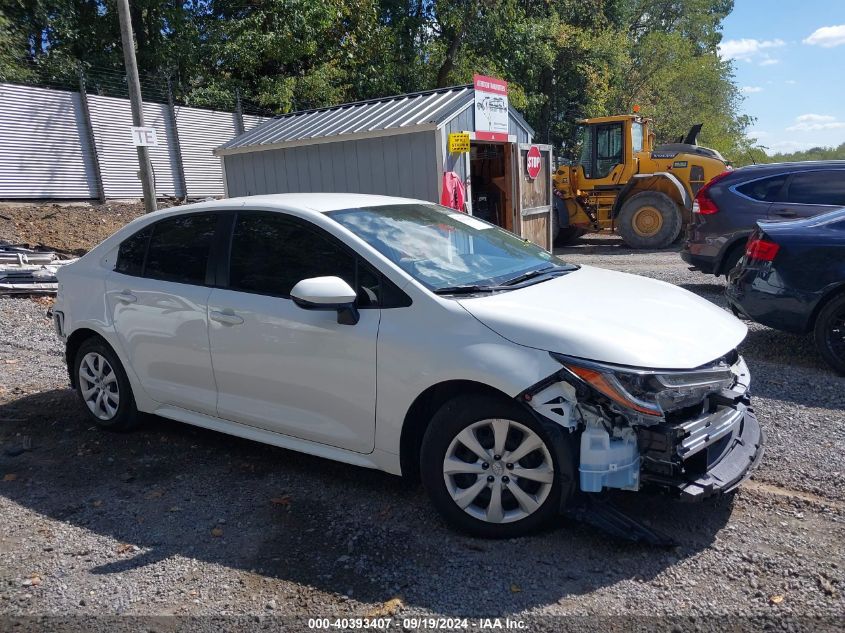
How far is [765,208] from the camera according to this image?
8289 millimetres

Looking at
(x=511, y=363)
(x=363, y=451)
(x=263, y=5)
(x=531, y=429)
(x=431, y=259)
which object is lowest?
(x=363, y=451)

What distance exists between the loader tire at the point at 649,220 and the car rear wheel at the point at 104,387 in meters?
12.2

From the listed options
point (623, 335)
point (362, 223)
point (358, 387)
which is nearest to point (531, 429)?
point (623, 335)

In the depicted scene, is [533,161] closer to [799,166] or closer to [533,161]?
[533,161]

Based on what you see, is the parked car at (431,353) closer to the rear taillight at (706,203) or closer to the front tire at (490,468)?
the front tire at (490,468)

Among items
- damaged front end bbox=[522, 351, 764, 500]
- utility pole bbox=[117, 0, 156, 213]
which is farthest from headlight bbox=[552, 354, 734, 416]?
utility pole bbox=[117, 0, 156, 213]

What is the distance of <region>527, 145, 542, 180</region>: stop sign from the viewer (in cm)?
1200

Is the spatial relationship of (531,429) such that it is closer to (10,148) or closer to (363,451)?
(363,451)

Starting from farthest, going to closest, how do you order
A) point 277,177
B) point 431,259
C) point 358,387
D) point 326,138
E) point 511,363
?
1. point 277,177
2. point 326,138
3. point 431,259
4. point 358,387
5. point 511,363

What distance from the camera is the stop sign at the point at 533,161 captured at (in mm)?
12000

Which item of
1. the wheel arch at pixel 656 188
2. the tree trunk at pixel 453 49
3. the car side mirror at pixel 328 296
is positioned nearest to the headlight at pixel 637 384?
the car side mirror at pixel 328 296

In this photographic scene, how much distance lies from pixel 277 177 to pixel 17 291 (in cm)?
438

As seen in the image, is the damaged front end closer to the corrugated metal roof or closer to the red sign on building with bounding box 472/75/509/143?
the corrugated metal roof

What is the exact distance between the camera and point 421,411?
336cm
